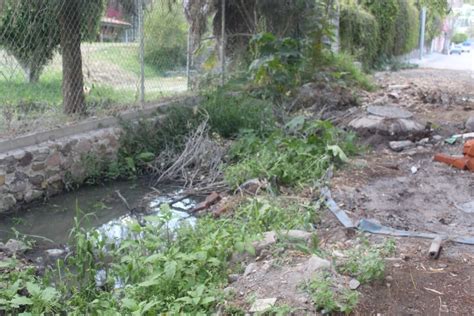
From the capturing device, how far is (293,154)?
6.05 meters

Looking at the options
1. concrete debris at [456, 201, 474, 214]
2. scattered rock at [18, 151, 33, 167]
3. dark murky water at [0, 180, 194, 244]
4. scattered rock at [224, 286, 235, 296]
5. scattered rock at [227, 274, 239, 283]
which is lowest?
dark murky water at [0, 180, 194, 244]

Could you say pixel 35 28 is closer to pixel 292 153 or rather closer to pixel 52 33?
pixel 52 33

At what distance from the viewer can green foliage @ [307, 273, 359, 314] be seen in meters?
2.91

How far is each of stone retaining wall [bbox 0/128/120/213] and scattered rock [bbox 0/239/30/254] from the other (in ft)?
3.26

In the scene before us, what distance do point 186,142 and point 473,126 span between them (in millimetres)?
4038

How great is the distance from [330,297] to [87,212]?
10.2ft

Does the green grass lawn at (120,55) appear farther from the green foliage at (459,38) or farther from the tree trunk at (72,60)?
the green foliage at (459,38)

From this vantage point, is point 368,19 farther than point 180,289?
Yes

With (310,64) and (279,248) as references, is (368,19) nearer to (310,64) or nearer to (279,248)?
(310,64)

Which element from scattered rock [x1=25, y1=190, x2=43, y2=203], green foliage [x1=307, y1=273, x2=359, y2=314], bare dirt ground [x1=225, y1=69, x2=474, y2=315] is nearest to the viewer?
green foliage [x1=307, y1=273, x2=359, y2=314]

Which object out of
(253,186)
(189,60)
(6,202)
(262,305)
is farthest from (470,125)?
(6,202)

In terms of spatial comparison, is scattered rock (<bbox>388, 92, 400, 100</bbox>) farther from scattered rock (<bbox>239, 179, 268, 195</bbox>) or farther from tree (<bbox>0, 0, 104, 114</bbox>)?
tree (<bbox>0, 0, 104, 114</bbox>)

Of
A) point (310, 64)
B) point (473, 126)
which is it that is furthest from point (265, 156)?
point (310, 64)

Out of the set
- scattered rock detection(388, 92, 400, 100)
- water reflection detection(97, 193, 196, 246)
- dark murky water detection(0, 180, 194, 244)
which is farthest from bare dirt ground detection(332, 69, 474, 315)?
dark murky water detection(0, 180, 194, 244)
